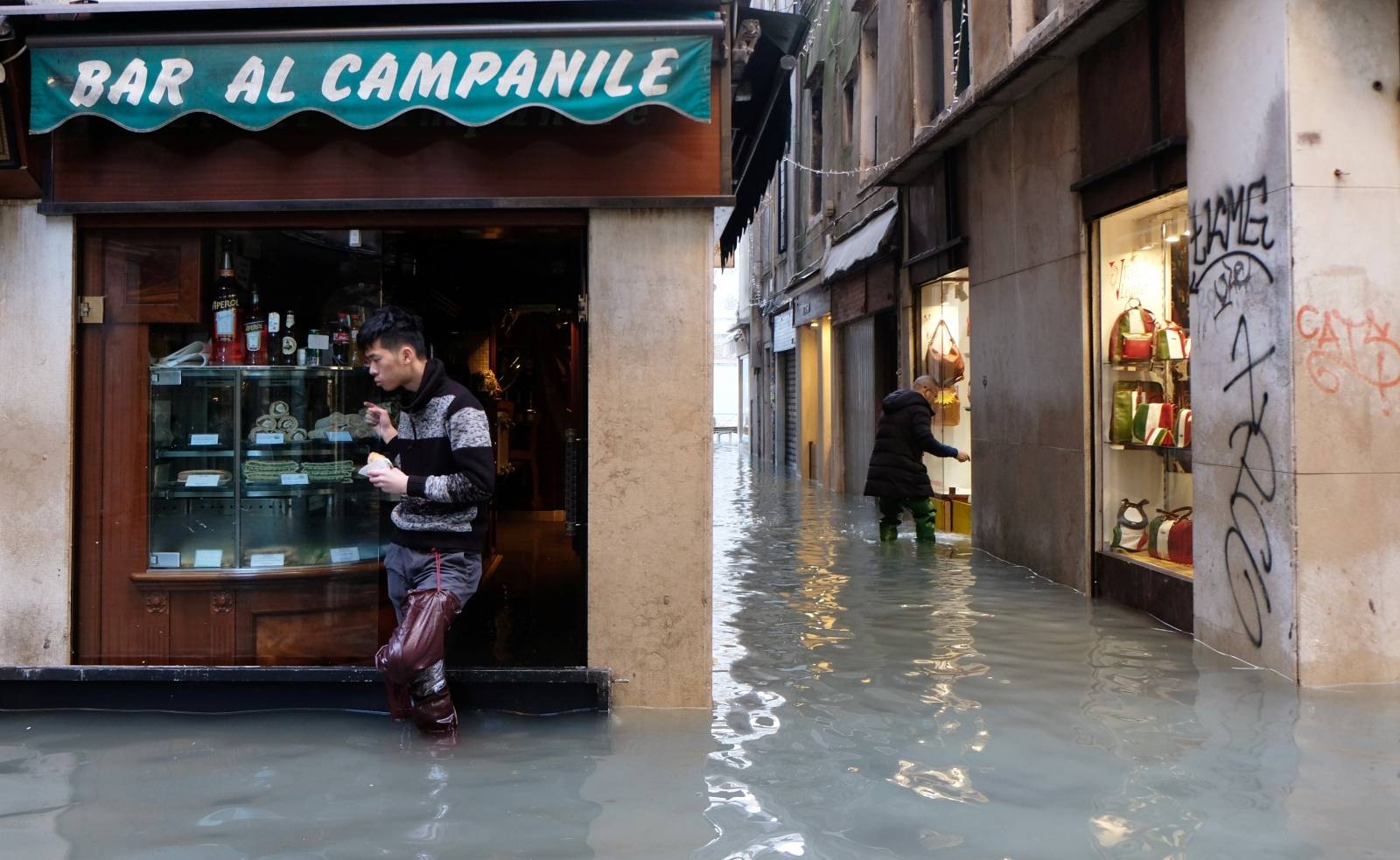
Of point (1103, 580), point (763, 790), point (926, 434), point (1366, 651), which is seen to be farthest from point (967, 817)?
point (926, 434)

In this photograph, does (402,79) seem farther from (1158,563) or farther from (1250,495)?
(1158,563)

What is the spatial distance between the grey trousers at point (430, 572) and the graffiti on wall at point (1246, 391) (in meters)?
4.17

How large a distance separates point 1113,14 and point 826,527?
22.0 ft

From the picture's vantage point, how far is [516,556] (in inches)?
395

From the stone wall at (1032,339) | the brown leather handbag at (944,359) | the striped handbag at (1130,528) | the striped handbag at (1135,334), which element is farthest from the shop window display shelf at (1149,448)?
the brown leather handbag at (944,359)

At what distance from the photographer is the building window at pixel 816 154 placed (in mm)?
20609

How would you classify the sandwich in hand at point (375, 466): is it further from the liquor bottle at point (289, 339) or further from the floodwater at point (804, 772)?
the liquor bottle at point (289, 339)

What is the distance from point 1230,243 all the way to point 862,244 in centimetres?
876

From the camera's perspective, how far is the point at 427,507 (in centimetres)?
474

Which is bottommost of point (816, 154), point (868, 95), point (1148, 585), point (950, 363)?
point (1148, 585)

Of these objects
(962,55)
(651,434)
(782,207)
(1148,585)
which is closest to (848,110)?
(962,55)

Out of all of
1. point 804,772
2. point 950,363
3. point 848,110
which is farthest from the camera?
point 848,110

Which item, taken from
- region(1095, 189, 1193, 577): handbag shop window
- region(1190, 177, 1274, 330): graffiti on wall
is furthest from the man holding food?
region(1095, 189, 1193, 577): handbag shop window

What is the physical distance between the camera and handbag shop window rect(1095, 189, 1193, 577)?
Answer: 299 inches
